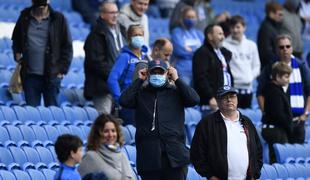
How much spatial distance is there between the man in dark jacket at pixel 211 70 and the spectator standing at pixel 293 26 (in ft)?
9.48

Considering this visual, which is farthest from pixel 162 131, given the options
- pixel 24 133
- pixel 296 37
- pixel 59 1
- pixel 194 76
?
pixel 59 1

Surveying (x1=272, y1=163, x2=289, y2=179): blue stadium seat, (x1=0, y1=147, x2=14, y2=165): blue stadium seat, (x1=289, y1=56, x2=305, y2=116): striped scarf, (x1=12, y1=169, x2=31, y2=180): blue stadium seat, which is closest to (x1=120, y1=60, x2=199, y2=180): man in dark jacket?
(x1=12, y1=169, x2=31, y2=180): blue stadium seat

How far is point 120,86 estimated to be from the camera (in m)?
13.0

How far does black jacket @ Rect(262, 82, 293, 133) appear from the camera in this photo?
43.6 feet

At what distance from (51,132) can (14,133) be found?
0.42 m

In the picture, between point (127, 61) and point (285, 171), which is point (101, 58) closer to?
point (127, 61)

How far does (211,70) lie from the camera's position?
13.6m

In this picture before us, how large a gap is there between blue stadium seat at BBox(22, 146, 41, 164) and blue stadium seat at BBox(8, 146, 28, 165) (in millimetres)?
38

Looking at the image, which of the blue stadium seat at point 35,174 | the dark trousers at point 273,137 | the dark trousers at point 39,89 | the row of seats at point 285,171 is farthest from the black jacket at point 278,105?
the blue stadium seat at point 35,174

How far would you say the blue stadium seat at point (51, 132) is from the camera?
1248cm

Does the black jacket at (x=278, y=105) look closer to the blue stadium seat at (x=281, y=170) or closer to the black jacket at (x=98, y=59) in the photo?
the blue stadium seat at (x=281, y=170)

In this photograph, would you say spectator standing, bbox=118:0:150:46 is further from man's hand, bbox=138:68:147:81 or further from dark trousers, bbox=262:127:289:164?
man's hand, bbox=138:68:147:81

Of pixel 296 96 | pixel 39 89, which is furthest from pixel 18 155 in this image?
pixel 296 96

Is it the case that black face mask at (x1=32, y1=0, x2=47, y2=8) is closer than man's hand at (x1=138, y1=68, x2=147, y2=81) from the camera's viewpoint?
No
